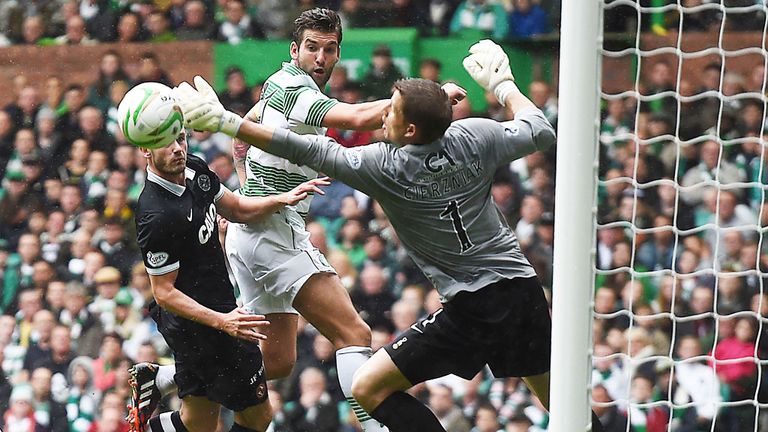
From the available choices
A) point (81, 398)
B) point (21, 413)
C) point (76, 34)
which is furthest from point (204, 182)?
point (76, 34)

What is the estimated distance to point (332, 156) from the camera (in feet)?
14.4

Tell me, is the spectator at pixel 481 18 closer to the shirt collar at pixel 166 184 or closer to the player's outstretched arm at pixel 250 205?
the player's outstretched arm at pixel 250 205

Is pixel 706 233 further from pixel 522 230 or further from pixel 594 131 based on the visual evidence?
pixel 594 131

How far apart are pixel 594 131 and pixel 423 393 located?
376cm

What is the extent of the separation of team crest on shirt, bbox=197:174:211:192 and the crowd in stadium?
8.78ft

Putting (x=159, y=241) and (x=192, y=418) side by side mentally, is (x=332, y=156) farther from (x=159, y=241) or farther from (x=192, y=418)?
(x=192, y=418)

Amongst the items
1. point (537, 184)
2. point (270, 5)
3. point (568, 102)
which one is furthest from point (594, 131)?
point (270, 5)

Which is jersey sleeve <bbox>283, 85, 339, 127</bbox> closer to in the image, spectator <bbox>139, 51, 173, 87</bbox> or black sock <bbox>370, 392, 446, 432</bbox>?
black sock <bbox>370, 392, 446, 432</bbox>

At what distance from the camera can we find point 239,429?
542cm

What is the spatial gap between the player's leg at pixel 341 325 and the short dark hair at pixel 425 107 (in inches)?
43.6

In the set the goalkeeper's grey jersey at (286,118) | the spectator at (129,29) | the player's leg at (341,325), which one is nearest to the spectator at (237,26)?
the spectator at (129,29)

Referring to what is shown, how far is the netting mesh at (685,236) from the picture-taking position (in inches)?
267

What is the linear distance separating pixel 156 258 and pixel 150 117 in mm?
599

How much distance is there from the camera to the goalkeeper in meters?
4.43
